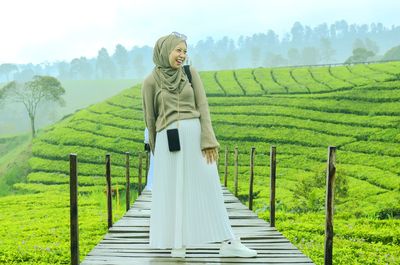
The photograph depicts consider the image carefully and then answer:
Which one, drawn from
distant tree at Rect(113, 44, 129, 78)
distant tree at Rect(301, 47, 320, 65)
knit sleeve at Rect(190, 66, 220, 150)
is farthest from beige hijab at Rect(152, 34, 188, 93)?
distant tree at Rect(113, 44, 129, 78)

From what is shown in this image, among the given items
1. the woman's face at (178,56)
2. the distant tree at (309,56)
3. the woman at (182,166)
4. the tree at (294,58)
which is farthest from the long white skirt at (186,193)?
the tree at (294,58)

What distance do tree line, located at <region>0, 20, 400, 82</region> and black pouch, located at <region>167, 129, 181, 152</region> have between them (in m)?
63.5

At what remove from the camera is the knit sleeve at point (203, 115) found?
4.57 m

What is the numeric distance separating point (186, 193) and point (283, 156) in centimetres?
1801

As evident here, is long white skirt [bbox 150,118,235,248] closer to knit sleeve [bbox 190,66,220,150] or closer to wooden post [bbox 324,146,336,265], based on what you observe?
knit sleeve [bbox 190,66,220,150]

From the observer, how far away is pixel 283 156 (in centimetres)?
2216

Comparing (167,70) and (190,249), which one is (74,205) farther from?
(190,249)

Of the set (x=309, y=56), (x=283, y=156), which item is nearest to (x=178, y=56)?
(x=283, y=156)

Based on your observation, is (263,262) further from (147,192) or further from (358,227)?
(147,192)

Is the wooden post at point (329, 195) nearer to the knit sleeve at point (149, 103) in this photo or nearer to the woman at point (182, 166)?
the woman at point (182, 166)

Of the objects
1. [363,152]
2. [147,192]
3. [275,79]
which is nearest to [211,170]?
[147,192]

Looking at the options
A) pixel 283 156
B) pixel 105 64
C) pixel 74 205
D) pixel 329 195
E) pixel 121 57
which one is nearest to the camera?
pixel 74 205

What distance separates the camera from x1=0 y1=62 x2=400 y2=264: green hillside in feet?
28.3

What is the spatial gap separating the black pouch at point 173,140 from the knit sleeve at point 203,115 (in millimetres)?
234
